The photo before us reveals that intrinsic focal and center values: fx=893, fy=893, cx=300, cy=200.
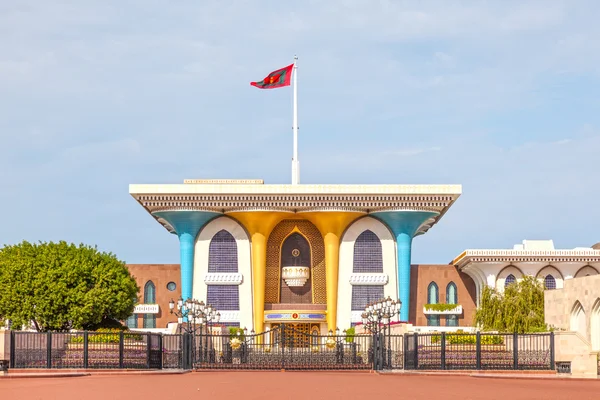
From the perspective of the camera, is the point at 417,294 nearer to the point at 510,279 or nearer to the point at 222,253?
the point at 510,279

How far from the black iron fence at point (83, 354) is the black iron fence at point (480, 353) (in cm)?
1152

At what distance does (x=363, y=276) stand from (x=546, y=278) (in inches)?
661

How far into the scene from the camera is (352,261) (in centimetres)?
7238

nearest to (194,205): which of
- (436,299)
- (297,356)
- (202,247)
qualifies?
(202,247)

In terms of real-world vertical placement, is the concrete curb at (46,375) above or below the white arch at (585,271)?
below

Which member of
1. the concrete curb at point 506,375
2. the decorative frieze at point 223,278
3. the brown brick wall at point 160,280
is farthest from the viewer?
the brown brick wall at point 160,280

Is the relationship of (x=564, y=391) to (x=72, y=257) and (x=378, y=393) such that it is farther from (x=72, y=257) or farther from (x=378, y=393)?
(x=72, y=257)

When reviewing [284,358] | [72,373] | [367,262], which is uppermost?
[367,262]

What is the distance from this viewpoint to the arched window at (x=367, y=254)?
72.3 m

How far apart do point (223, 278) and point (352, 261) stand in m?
10.5

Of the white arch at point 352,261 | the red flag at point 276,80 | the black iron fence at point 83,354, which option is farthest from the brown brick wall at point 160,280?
the black iron fence at point 83,354

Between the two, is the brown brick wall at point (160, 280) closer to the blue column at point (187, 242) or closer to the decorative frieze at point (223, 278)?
the blue column at point (187, 242)

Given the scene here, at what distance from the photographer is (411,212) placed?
70875 millimetres

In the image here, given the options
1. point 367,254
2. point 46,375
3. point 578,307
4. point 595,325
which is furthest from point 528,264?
point 46,375
